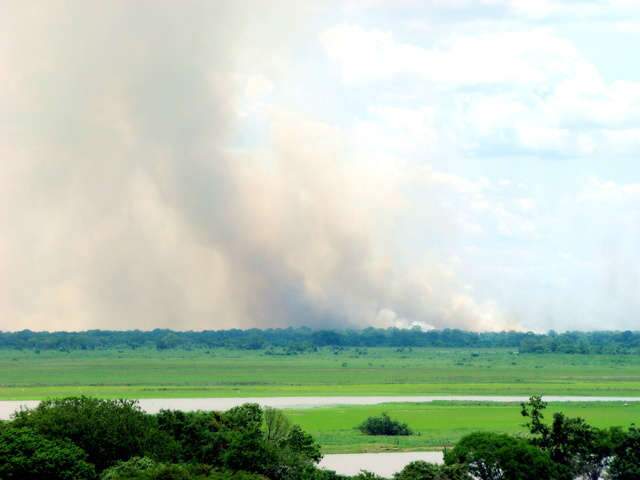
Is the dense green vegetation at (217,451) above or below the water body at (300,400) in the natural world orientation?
below

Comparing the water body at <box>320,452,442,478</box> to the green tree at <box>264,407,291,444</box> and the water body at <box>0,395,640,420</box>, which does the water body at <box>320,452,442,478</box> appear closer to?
the green tree at <box>264,407,291,444</box>

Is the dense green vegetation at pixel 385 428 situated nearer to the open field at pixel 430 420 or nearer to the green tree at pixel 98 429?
the open field at pixel 430 420

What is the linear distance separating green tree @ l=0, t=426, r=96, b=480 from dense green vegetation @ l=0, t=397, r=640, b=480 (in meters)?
0.04

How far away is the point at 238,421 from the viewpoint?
2598 inches

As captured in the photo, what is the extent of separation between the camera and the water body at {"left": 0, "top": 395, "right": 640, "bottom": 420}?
375 ft

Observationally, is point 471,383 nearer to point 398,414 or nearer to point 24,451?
point 398,414

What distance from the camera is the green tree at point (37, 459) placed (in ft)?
175

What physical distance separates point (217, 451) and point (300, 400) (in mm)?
63757

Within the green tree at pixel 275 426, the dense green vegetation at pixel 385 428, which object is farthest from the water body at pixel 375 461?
the dense green vegetation at pixel 385 428

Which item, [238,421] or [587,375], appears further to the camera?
[587,375]

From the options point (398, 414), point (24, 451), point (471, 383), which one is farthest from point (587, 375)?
point (24, 451)

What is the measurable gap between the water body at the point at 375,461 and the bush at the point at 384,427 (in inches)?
401

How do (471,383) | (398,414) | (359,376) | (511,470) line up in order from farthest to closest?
(359,376)
(471,383)
(398,414)
(511,470)

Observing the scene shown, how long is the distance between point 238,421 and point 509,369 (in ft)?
410
